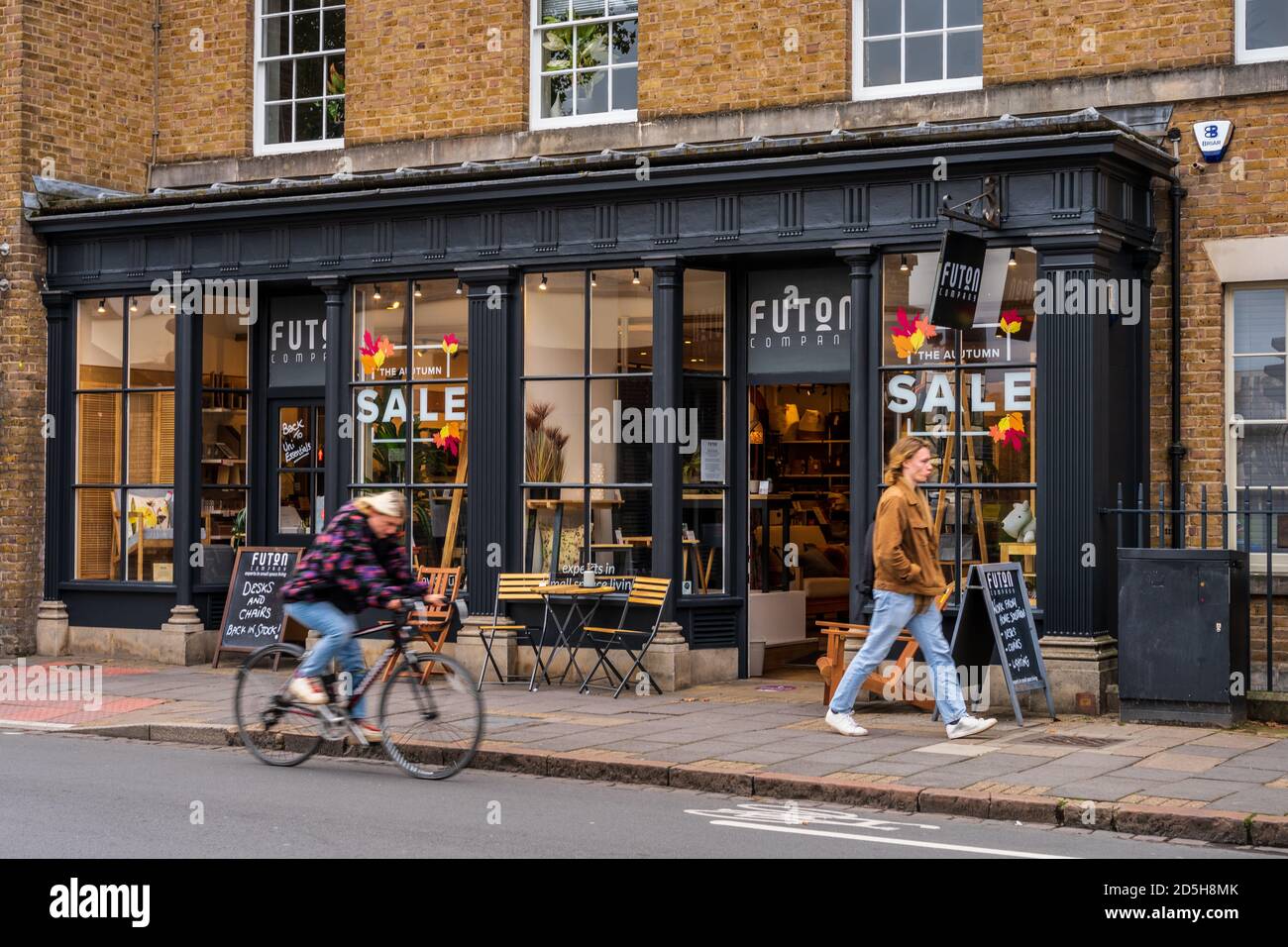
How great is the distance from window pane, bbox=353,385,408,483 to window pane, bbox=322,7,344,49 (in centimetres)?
361

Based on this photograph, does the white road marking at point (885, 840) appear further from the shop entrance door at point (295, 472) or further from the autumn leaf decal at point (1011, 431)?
the shop entrance door at point (295, 472)

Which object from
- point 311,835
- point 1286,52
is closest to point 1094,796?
point 311,835

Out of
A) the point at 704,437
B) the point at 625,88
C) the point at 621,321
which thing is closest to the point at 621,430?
the point at 704,437

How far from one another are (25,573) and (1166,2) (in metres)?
11.6

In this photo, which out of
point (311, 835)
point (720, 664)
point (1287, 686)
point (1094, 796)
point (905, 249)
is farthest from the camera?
point (720, 664)

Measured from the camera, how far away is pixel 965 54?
539 inches

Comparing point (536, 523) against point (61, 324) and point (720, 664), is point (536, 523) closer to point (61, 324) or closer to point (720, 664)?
point (720, 664)

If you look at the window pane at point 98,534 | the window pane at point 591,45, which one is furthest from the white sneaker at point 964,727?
the window pane at point 98,534

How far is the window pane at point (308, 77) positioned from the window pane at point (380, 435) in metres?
3.26

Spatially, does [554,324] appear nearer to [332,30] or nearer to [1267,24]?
[332,30]

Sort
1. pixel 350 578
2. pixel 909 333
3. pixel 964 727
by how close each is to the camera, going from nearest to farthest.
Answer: pixel 350 578 → pixel 964 727 → pixel 909 333

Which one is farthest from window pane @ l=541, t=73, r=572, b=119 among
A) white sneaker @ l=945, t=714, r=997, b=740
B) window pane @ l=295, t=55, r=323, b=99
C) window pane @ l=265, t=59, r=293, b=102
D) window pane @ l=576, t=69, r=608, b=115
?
white sneaker @ l=945, t=714, r=997, b=740

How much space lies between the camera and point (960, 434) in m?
12.9

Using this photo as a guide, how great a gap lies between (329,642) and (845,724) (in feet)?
11.4
